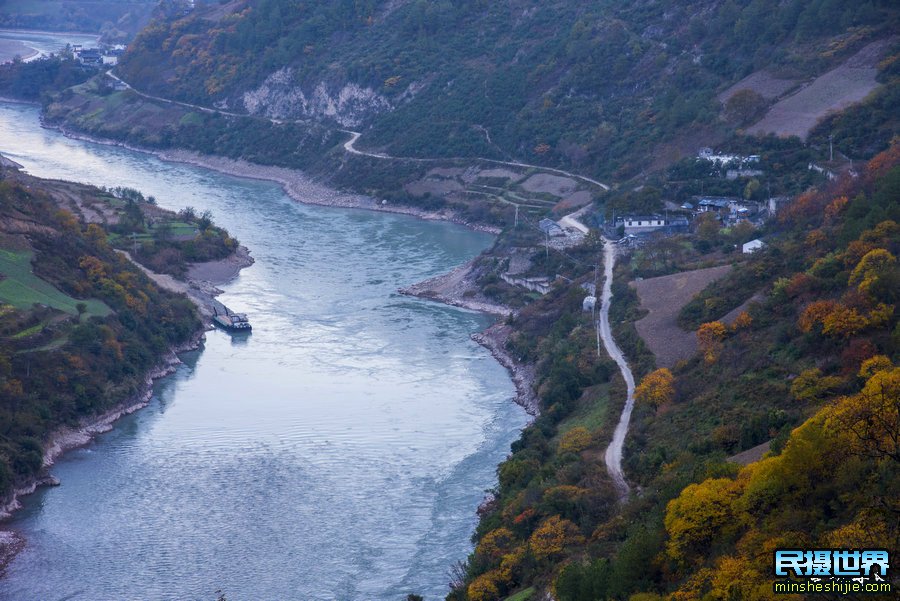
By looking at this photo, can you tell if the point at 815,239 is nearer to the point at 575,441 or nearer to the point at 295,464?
the point at 575,441

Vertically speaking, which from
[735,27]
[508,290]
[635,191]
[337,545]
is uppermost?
[735,27]

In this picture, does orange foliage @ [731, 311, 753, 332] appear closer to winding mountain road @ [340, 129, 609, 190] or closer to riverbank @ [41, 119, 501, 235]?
winding mountain road @ [340, 129, 609, 190]

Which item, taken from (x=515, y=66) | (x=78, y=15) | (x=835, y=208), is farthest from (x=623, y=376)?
(x=78, y=15)

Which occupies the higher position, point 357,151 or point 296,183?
point 357,151

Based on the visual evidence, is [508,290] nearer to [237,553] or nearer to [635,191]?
[635,191]

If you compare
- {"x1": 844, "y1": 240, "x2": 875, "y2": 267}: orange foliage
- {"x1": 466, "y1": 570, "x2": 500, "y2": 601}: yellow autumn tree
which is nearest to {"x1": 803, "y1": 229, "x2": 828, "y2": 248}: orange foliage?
{"x1": 844, "y1": 240, "x2": 875, "y2": 267}: orange foliage

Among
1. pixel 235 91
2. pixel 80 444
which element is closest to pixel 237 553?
pixel 80 444

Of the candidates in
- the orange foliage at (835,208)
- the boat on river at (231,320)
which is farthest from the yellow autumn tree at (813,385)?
the boat on river at (231,320)
